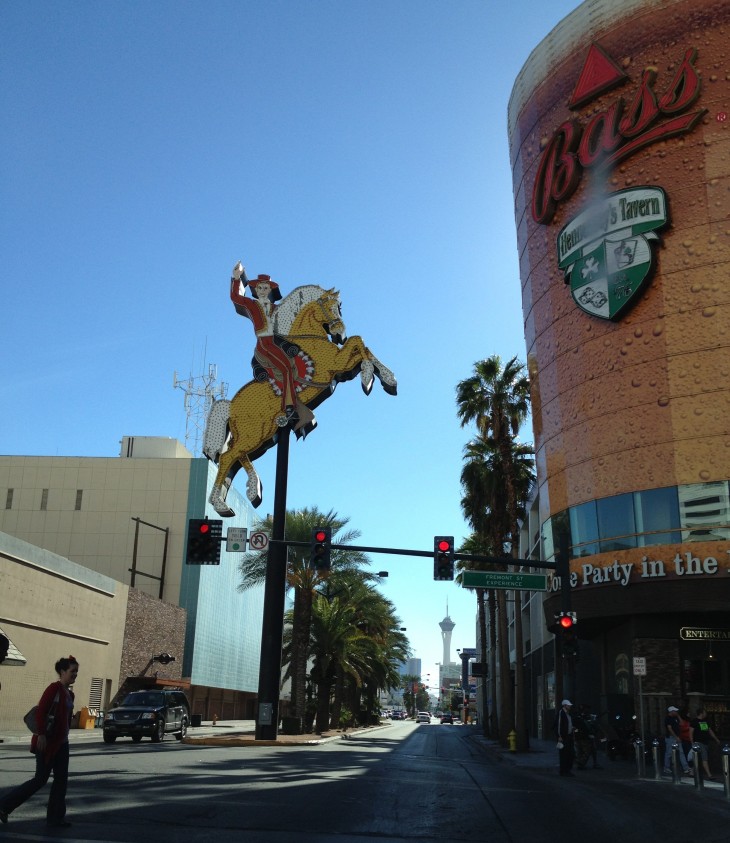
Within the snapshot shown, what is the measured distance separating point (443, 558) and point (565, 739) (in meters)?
5.49

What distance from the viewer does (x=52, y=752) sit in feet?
29.7

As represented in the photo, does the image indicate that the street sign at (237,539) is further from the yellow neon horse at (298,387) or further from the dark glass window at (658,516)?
the dark glass window at (658,516)

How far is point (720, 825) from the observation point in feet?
36.7

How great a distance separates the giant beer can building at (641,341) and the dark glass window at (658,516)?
0.07 m

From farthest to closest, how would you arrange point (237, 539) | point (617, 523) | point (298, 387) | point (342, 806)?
point (298, 387), point (617, 523), point (237, 539), point (342, 806)

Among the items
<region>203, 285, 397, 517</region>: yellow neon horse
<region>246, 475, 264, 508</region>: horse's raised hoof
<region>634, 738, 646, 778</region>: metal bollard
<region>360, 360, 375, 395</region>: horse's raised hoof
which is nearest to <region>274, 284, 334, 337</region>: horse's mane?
<region>203, 285, 397, 517</region>: yellow neon horse

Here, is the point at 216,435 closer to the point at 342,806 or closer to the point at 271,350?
the point at 271,350

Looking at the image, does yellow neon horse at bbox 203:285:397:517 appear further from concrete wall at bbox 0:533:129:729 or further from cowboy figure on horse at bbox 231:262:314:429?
concrete wall at bbox 0:533:129:729

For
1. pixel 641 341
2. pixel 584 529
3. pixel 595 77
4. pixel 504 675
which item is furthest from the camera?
pixel 504 675

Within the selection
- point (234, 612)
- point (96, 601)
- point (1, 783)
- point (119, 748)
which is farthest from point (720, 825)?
point (234, 612)

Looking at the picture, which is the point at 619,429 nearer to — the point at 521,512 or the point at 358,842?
the point at 521,512

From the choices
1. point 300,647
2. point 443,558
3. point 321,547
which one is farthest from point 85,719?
point 443,558

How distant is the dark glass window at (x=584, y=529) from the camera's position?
31.4 m

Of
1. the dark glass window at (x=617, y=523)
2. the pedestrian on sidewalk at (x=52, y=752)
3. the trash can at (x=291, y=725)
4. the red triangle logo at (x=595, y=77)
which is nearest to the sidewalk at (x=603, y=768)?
the dark glass window at (x=617, y=523)
